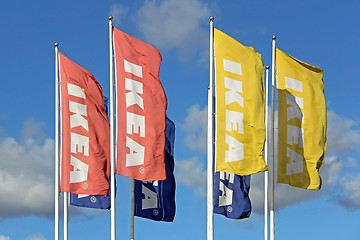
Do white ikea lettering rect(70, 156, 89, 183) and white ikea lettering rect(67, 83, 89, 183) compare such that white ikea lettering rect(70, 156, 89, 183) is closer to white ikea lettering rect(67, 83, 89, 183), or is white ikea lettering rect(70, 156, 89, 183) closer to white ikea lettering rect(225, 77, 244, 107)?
white ikea lettering rect(67, 83, 89, 183)

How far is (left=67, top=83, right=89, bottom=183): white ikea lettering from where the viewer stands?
126 ft

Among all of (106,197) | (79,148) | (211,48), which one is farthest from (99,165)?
(211,48)

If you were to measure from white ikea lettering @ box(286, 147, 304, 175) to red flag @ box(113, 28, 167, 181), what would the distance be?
6.03 meters

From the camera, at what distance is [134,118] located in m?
37.1

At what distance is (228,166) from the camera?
120ft

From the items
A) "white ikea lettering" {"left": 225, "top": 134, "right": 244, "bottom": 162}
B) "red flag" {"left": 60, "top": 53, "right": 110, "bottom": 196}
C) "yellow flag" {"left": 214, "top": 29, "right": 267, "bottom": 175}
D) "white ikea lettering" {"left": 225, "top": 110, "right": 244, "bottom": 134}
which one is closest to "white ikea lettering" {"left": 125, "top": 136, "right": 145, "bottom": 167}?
"red flag" {"left": 60, "top": 53, "right": 110, "bottom": 196}

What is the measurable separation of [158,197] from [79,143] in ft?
16.1

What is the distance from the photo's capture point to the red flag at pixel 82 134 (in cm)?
3838

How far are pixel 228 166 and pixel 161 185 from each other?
20.0 ft

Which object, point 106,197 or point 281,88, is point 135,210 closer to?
point 106,197

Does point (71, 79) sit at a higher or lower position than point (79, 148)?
higher

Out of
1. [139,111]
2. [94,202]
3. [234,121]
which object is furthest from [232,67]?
[94,202]

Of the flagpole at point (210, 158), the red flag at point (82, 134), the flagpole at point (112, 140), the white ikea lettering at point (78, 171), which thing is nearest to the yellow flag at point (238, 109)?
the flagpole at point (210, 158)

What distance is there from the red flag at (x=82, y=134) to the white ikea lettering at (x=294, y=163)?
7.83m
